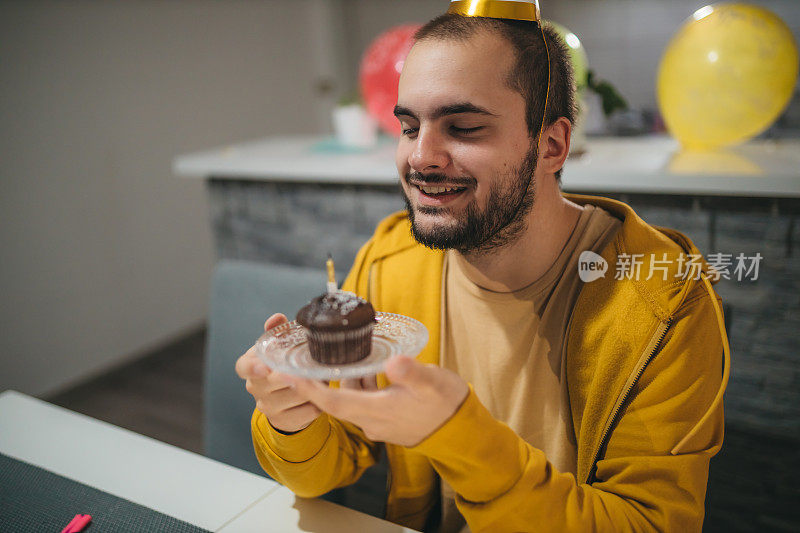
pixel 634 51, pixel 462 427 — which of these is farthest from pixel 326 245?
pixel 634 51

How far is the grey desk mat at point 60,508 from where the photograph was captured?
0.90 metres

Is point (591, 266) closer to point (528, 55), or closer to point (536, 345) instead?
point (536, 345)

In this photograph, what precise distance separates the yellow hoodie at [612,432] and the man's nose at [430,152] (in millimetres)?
314

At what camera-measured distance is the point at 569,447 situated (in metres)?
0.99

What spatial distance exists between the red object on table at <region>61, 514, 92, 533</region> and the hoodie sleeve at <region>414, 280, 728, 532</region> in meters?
0.55

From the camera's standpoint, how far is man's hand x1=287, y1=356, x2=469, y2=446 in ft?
2.20

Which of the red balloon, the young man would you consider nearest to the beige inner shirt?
the young man

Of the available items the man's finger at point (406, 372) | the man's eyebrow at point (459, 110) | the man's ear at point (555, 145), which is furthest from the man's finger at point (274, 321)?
the man's ear at point (555, 145)

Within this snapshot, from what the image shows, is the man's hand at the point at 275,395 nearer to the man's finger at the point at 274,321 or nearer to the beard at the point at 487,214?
the man's finger at the point at 274,321

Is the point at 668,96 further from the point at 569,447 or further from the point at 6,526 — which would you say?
the point at 6,526

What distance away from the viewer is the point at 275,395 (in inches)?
33.4

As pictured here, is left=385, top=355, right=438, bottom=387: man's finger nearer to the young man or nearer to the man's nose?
the young man

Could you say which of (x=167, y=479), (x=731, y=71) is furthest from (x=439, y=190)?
(x=731, y=71)

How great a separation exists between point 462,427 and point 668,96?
4.30ft
